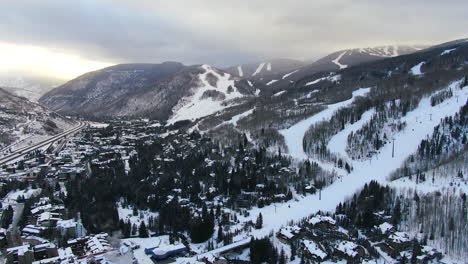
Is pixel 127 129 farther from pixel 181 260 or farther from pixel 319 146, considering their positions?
pixel 181 260

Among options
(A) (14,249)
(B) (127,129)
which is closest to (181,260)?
(A) (14,249)

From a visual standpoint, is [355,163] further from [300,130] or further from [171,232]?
[171,232]

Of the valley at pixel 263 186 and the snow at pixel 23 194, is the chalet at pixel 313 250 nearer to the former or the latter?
the valley at pixel 263 186

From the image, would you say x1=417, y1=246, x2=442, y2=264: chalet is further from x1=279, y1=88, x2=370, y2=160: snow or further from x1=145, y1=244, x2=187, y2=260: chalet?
x1=279, y1=88, x2=370, y2=160: snow

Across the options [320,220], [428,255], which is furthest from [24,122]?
[428,255]

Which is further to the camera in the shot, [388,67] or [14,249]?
[388,67]

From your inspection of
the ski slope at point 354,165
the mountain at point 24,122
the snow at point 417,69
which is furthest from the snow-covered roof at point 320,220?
the snow at point 417,69

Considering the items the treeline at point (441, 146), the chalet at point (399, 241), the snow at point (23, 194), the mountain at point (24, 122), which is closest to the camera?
the chalet at point (399, 241)
